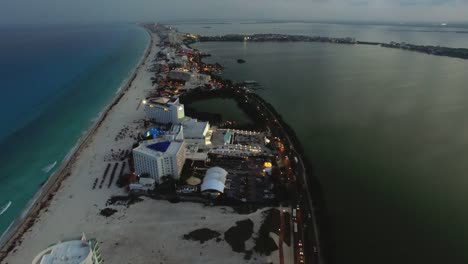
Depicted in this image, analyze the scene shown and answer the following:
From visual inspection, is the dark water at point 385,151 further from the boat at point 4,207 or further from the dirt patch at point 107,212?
the boat at point 4,207

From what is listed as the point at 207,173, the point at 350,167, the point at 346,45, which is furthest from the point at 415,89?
the point at 346,45

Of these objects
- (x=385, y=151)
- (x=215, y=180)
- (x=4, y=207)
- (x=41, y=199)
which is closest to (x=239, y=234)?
(x=215, y=180)

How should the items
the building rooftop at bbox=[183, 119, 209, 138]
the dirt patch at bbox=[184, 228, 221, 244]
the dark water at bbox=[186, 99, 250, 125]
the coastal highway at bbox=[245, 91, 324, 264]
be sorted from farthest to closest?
the dark water at bbox=[186, 99, 250, 125]
the building rooftop at bbox=[183, 119, 209, 138]
the dirt patch at bbox=[184, 228, 221, 244]
the coastal highway at bbox=[245, 91, 324, 264]

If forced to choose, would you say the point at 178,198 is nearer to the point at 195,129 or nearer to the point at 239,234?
the point at 239,234

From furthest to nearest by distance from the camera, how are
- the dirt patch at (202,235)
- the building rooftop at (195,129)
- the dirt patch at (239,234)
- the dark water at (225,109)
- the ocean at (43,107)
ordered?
the dark water at (225,109) < the building rooftop at (195,129) < the ocean at (43,107) < the dirt patch at (202,235) < the dirt patch at (239,234)

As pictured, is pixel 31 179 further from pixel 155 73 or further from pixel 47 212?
pixel 155 73

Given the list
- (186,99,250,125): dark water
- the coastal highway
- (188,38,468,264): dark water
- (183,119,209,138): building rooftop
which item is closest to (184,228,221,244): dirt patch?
the coastal highway

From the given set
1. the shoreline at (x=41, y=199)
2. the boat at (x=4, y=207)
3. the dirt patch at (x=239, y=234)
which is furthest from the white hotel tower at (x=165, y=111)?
the dirt patch at (x=239, y=234)

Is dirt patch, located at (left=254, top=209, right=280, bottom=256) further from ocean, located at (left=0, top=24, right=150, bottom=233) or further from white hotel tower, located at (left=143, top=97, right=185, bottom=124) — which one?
white hotel tower, located at (left=143, top=97, right=185, bottom=124)
